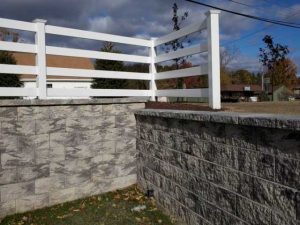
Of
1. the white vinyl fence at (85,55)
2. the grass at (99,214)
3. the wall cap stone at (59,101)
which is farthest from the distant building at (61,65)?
the grass at (99,214)

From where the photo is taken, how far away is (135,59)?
25.6 feet

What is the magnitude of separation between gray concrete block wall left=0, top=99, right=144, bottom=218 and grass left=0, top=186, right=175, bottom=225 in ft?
0.60

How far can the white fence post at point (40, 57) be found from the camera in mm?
6238

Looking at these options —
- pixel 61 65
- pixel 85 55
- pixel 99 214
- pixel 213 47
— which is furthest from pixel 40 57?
pixel 61 65

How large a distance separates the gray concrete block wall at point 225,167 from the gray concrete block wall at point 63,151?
70 centimetres

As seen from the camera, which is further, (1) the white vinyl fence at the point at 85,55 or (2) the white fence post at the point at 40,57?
(2) the white fence post at the point at 40,57

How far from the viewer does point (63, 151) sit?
631cm

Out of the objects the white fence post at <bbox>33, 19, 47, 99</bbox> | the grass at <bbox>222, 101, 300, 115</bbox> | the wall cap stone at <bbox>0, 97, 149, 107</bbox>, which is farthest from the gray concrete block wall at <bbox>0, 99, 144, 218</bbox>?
the grass at <bbox>222, 101, 300, 115</bbox>

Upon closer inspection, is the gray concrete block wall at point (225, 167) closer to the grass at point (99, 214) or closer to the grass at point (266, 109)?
the grass at point (99, 214)

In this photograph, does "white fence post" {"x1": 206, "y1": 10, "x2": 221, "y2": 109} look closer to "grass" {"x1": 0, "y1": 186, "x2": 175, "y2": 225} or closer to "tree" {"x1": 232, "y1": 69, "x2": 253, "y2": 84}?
"grass" {"x1": 0, "y1": 186, "x2": 175, "y2": 225}

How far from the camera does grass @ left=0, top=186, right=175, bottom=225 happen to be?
5.52 metres

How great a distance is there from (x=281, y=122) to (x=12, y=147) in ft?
13.8

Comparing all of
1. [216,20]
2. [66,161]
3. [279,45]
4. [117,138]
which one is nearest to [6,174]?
[66,161]

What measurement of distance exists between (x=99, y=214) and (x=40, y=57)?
2.82 metres
